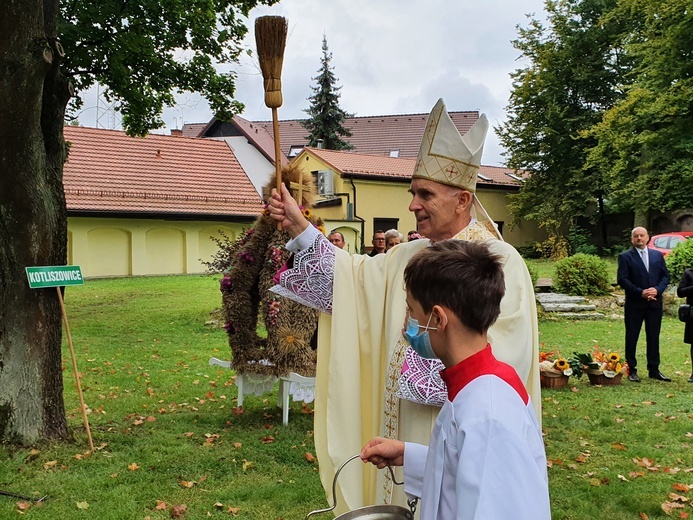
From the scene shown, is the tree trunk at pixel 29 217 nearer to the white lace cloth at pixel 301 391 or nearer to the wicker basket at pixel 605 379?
the white lace cloth at pixel 301 391

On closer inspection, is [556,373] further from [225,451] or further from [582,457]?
[225,451]

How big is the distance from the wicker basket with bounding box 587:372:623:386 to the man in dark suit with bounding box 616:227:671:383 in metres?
0.34

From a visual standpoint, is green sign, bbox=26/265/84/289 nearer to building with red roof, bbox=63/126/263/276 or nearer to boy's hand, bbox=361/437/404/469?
boy's hand, bbox=361/437/404/469

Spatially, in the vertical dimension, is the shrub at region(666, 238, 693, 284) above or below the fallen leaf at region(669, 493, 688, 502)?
above

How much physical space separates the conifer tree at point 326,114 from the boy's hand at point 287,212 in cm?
3967

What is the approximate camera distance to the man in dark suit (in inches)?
400

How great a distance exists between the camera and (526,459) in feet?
5.47

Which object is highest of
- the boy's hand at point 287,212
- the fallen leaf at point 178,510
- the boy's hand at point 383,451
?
the boy's hand at point 287,212

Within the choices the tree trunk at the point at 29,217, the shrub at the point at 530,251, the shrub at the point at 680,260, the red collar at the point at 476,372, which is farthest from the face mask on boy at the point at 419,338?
the shrub at the point at 530,251

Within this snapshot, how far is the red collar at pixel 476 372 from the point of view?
6.19 feet

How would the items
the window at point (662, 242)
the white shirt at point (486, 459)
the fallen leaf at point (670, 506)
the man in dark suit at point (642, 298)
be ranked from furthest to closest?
the window at point (662, 242)
the man in dark suit at point (642, 298)
the fallen leaf at point (670, 506)
the white shirt at point (486, 459)

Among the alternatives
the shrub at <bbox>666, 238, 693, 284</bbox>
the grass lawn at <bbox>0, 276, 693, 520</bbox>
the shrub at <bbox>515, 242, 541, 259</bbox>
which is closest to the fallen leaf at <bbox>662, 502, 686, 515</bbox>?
the grass lawn at <bbox>0, 276, 693, 520</bbox>

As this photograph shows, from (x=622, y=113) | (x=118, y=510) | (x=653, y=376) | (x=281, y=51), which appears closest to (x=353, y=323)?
(x=281, y=51)

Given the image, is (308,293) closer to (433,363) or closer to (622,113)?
(433,363)
